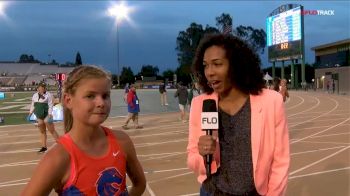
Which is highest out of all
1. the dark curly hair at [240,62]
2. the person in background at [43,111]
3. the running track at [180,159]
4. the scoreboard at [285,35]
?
the scoreboard at [285,35]

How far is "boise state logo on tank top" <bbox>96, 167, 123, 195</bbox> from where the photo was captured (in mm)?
2240

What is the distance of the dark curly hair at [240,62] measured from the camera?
2930 mm

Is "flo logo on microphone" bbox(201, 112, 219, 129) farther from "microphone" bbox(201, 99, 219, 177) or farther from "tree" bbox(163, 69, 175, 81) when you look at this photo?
"tree" bbox(163, 69, 175, 81)

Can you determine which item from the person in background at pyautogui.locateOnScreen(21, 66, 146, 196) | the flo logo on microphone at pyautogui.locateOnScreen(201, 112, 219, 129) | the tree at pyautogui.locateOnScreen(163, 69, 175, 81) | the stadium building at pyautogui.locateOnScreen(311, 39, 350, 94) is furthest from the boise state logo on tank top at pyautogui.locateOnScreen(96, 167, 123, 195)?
the tree at pyautogui.locateOnScreen(163, 69, 175, 81)

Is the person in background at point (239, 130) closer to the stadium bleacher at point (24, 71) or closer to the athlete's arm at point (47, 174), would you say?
the athlete's arm at point (47, 174)

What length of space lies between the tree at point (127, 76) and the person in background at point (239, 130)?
112 metres

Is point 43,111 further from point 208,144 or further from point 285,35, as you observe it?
point 285,35

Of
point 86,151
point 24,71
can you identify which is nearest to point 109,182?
point 86,151

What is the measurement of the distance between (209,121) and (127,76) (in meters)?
117

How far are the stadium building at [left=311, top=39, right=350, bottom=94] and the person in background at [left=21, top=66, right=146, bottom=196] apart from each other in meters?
74.1

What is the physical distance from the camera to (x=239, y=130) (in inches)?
111

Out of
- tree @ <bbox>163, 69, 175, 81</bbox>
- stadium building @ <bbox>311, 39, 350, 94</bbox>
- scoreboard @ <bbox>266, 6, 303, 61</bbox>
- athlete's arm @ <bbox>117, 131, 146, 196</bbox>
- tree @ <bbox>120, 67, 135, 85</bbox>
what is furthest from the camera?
tree @ <bbox>163, 69, 175, 81</bbox>

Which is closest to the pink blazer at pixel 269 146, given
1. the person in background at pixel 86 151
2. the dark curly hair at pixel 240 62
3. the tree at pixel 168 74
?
the dark curly hair at pixel 240 62

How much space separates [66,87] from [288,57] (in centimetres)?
7618
